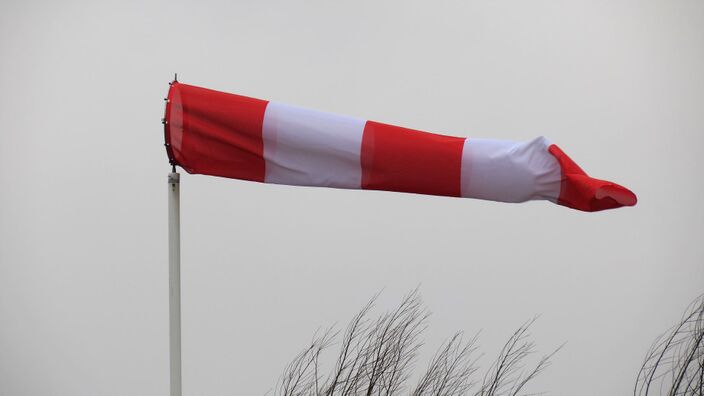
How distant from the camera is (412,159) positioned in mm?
1812

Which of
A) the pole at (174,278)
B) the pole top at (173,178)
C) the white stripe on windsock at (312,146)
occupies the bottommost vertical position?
the pole at (174,278)

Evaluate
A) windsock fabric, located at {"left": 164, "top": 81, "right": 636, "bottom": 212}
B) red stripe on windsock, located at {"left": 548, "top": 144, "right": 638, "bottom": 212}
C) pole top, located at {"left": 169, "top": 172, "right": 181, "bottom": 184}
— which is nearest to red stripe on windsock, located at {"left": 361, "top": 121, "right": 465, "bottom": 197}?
windsock fabric, located at {"left": 164, "top": 81, "right": 636, "bottom": 212}

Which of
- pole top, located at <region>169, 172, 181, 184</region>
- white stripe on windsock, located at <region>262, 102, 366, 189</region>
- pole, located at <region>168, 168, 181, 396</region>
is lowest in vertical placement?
pole, located at <region>168, 168, 181, 396</region>

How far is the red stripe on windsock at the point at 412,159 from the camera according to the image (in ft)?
5.91

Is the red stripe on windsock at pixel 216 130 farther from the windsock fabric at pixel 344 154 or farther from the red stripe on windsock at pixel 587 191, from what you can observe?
the red stripe on windsock at pixel 587 191

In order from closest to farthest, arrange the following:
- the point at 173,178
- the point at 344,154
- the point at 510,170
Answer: the point at 510,170
the point at 344,154
the point at 173,178

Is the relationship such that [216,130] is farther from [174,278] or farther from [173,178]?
[174,278]

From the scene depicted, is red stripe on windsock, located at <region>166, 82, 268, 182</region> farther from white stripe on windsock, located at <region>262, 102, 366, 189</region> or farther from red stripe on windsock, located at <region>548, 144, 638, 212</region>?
red stripe on windsock, located at <region>548, 144, 638, 212</region>

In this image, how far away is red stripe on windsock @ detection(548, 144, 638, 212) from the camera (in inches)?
64.6

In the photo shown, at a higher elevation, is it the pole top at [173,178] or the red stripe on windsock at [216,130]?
the red stripe on windsock at [216,130]

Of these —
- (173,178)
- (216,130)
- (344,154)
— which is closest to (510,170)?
(344,154)

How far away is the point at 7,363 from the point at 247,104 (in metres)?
1.63

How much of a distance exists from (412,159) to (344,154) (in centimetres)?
14

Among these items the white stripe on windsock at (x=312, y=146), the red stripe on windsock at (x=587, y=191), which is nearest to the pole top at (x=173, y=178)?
the white stripe on windsock at (x=312, y=146)
